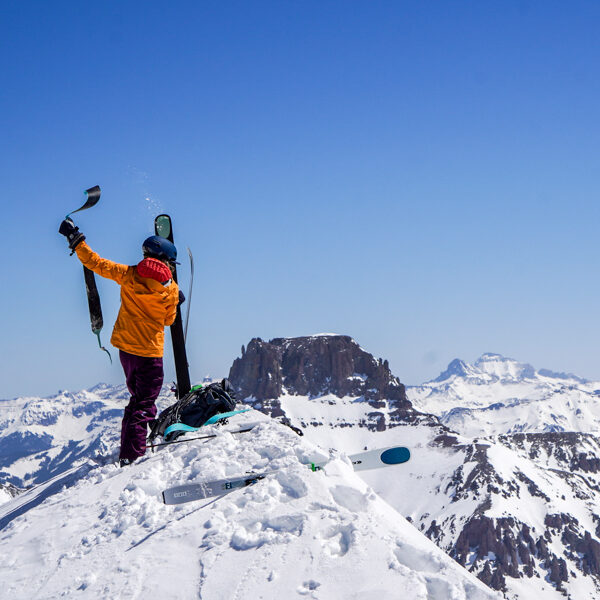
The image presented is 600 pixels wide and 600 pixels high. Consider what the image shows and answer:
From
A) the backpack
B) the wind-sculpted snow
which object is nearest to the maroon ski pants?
the backpack

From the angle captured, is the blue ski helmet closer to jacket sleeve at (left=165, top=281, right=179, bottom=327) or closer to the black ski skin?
jacket sleeve at (left=165, top=281, right=179, bottom=327)

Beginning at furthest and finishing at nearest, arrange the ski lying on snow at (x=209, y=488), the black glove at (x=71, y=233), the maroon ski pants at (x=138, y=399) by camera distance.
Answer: the maroon ski pants at (x=138, y=399) < the black glove at (x=71, y=233) < the ski lying on snow at (x=209, y=488)

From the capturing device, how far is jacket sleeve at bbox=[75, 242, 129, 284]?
9.19 m

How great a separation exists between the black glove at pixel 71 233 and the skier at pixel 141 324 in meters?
0.25

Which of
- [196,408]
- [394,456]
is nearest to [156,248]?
[196,408]

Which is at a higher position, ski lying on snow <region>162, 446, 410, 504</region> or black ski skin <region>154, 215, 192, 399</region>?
black ski skin <region>154, 215, 192, 399</region>

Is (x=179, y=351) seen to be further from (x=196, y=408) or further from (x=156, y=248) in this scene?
(x=156, y=248)

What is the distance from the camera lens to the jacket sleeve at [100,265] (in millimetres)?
9188

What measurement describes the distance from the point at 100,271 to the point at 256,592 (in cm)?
582

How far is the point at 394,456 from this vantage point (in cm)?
930

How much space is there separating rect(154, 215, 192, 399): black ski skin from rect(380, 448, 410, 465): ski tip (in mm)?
4928

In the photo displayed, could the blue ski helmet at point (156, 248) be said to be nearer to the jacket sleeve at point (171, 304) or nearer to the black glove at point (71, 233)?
the jacket sleeve at point (171, 304)

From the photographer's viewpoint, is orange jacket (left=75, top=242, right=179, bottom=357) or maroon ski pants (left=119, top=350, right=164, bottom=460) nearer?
orange jacket (left=75, top=242, right=179, bottom=357)

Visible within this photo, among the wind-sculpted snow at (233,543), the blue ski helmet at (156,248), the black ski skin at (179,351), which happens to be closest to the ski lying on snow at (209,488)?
the wind-sculpted snow at (233,543)
